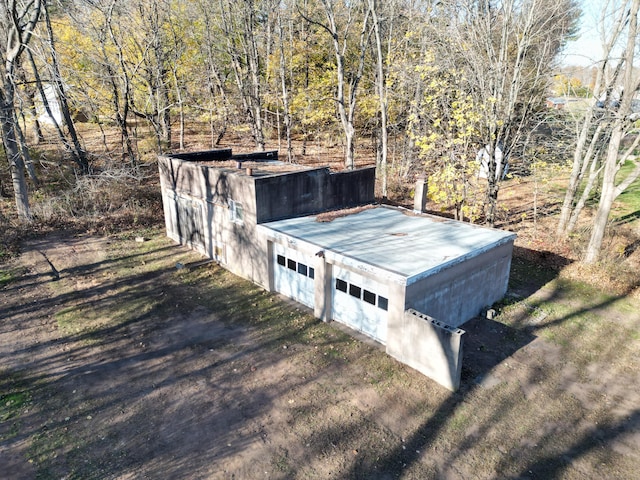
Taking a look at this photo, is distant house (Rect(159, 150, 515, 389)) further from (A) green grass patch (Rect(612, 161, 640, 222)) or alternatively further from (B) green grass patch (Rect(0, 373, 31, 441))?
(A) green grass patch (Rect(612, 161, 640, 222))

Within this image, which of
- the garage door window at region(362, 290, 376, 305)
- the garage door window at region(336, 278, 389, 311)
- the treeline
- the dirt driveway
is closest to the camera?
the dirt driveway

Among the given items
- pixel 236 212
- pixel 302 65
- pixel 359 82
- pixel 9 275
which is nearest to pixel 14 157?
pixel 9 275

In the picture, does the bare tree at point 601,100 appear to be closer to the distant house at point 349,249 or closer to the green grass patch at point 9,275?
the distant house at point 349,249

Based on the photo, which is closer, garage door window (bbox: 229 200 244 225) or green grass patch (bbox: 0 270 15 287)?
green grass patch (bbox: 0 270 15 287)

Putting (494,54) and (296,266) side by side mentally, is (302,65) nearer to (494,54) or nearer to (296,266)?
(494,54)

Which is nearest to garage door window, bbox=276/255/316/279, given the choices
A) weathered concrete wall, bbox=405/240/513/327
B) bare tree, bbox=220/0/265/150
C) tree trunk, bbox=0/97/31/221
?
weathered concrete wall, bbox=405/240/513/327

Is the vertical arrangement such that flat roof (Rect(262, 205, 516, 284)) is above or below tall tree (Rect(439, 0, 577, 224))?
below

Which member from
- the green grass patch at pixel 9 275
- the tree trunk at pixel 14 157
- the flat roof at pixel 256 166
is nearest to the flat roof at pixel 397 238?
the flat roof at pixel 256 166
